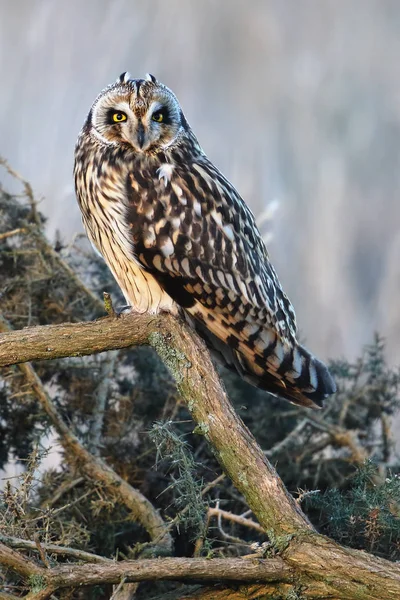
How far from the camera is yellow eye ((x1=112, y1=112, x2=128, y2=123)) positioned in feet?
5.07

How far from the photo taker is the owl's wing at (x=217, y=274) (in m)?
1.49

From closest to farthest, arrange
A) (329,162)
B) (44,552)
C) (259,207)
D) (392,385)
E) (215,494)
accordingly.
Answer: (44,552), (215,494), (392,385), (259,207), (329,162)

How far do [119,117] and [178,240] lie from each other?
29 cm

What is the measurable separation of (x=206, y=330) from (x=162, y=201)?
29 cm

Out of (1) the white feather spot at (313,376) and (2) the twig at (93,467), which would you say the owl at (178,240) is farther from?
(2) the twig at (93,467)

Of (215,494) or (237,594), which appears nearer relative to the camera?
(237,594)

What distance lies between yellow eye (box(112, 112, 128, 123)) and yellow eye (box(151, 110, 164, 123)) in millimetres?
57

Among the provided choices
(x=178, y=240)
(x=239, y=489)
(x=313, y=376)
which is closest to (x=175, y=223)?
(x=178, y=240)

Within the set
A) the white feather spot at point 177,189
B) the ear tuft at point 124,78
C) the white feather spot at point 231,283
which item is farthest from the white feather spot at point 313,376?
the ear tuft at point 124,78

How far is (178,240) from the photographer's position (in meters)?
1.50

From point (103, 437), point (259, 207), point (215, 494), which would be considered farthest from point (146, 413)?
point (259, 207)

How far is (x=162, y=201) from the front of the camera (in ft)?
4.93

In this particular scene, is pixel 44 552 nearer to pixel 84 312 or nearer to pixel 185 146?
pixel 185 146

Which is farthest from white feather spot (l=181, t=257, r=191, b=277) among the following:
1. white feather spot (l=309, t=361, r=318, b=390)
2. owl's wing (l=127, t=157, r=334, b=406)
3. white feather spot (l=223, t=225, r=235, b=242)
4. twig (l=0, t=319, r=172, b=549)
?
twig (l=0, t=319, r=172, b=549)
